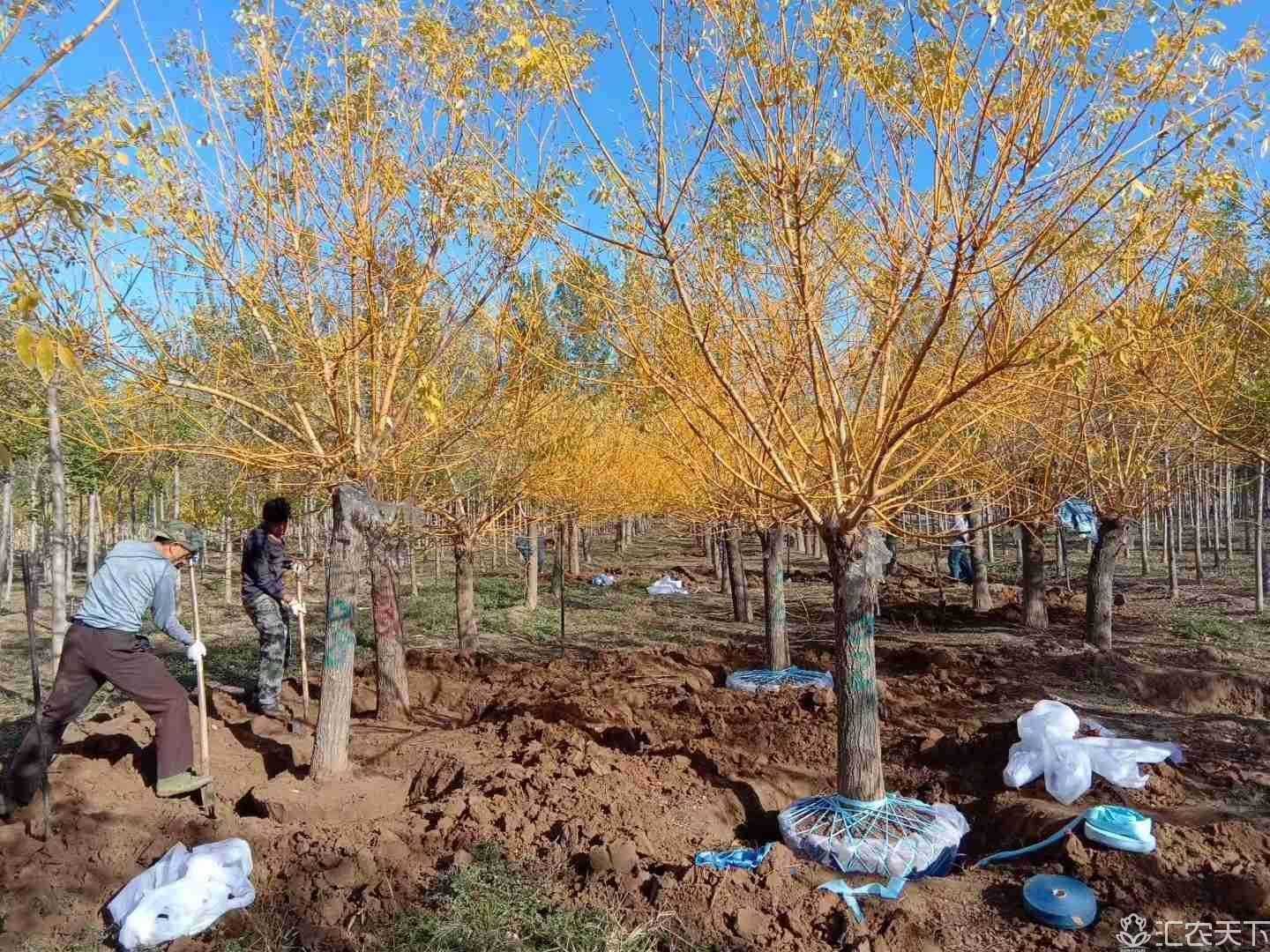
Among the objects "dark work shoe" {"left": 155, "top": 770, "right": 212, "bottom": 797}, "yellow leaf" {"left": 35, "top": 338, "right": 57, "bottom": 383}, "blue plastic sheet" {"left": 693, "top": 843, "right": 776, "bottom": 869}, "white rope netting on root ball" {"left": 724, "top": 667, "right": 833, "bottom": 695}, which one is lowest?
"blue plastic sheet" {"left": 693, "top": 843, "right": 776, "bottom": 869}

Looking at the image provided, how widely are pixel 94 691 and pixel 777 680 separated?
17.5 ft

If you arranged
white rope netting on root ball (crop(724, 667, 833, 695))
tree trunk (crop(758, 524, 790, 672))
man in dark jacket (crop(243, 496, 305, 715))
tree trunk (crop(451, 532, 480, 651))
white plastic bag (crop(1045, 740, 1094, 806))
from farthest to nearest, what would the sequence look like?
tree trunk (crop(451, 532, 480, 651)) → tree trunk (crop(758, 524, 790, 672)) → white rope netting on root ball (crop(724, 667, 833, 695)) → man in dark jacket (crop(243, 496, 305, 715)) → white plastic bag (crop(1045, 740, 1094, 806))

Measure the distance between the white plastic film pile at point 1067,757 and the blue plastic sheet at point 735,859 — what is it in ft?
5.60

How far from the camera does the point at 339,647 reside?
15.4 feet

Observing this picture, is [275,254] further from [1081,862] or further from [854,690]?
[1081,862]

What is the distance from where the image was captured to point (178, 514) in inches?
516

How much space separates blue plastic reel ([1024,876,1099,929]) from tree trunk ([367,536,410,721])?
4425mm

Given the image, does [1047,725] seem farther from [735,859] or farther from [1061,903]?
[735,859]

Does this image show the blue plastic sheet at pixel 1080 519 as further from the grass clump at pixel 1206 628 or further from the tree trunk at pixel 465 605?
the tree trunk at pixel 465 605

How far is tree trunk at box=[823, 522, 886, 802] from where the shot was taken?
3961mm

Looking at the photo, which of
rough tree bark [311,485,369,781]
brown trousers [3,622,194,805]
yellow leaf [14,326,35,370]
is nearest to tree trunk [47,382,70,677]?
brown trousers [3,622,194,805]

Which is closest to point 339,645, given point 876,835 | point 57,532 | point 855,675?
point 855,675

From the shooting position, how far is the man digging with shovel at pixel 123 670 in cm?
398

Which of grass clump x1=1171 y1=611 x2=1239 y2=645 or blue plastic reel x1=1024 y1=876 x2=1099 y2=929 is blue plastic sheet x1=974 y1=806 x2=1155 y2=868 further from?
grass clump x1=1171 y1=611 x2=1239 y2=645
